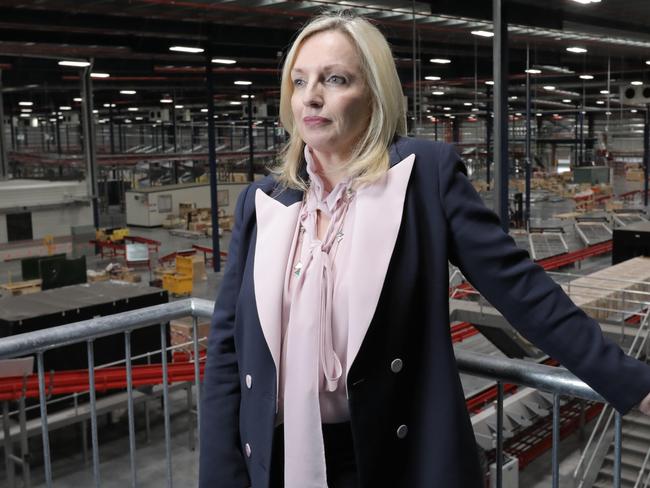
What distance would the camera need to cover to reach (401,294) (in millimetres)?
1729

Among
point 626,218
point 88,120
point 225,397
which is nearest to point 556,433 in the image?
point 225,397

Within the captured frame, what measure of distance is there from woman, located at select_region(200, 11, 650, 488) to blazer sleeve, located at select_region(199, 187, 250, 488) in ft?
0.43

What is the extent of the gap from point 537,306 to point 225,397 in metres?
0.87

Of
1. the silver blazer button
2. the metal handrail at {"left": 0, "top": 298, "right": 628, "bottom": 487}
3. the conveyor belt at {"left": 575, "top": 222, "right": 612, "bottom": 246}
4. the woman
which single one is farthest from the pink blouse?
→ the conveyor belt at {"left": 575, "top": 222, "right": 612, "bottom": 246}

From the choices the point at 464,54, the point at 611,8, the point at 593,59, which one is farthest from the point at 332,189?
the point at 593,59

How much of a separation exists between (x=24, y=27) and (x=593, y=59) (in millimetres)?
19233

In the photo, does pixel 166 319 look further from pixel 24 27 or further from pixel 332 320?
pixel 24 27

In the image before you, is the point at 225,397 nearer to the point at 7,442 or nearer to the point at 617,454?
the point at 617,454

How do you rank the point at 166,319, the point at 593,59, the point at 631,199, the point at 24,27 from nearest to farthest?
the point at 166,319, the point at 24,27, the point at 593,59, the point at 631,199

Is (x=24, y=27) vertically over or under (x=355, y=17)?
over

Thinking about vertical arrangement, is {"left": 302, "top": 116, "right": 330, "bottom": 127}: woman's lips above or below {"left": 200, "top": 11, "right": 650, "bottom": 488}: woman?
above

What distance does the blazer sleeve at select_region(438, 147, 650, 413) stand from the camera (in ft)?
5.49

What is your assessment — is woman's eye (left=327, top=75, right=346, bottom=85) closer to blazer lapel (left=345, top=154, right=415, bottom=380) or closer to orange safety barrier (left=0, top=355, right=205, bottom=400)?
blazer lapel (left=345, top=154, right=415, bottom=380)

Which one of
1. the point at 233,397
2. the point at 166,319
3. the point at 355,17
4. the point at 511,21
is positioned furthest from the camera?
the point at 511,21
